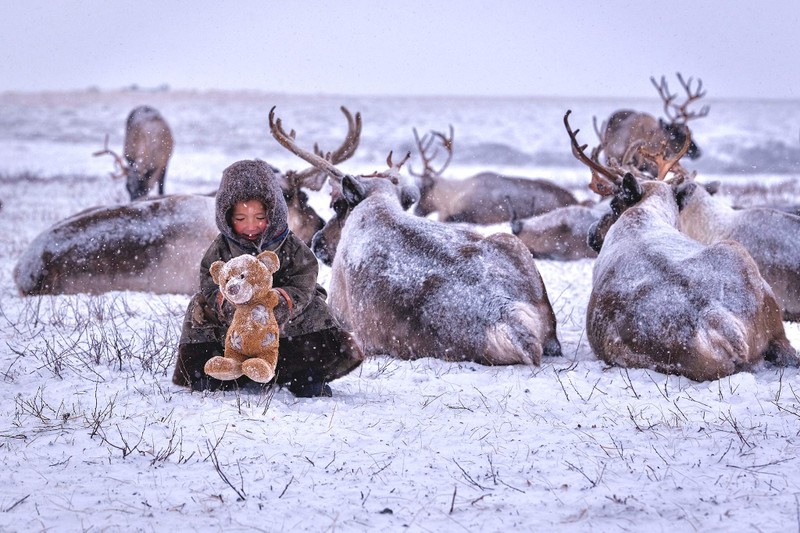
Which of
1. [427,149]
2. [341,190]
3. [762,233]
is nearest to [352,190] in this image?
[341,190]

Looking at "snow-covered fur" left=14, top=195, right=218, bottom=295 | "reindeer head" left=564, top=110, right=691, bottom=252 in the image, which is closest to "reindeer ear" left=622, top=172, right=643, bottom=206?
"reindeer head" left=564, top=110, right=691, bottom=252

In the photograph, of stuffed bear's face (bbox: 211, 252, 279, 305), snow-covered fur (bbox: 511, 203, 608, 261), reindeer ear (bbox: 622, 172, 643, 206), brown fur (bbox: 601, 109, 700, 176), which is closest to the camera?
stuffed bear's face (bbox: 211, 252, 279, 305)

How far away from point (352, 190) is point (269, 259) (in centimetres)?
235

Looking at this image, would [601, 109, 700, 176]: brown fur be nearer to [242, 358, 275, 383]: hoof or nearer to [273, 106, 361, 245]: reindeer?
[273, 106, 361, 245]: reindeer

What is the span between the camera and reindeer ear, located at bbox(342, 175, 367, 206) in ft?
19.3

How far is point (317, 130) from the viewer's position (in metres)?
49.2

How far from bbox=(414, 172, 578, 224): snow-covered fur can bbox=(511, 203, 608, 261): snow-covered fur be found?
2447mm

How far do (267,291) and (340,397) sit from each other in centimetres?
68

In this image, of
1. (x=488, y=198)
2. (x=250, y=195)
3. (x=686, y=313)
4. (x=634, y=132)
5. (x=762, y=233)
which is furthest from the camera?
(x=634, y=132)

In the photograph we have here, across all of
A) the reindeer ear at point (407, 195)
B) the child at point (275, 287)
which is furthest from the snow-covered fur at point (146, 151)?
the child at point (275, 287)

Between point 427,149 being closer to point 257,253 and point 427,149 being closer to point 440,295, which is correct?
point 440,295

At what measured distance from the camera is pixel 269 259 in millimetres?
3668

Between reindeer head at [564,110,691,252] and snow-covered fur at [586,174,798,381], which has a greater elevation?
reindeer head at [564,110,691,252]

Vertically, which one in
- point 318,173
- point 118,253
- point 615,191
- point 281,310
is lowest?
point 118,253
